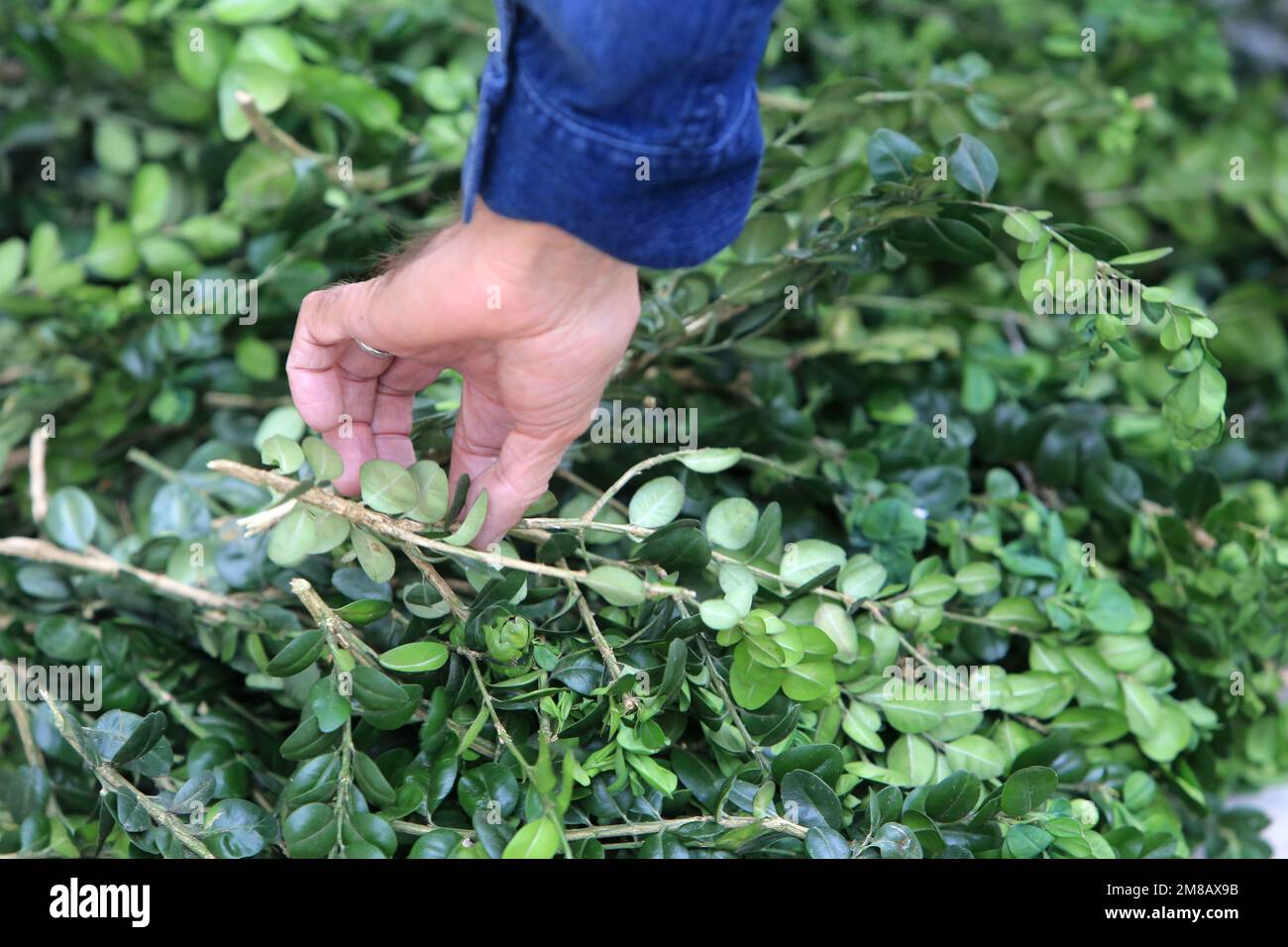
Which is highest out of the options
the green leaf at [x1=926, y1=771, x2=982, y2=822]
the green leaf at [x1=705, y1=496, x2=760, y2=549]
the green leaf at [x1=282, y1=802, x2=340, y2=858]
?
the green leaf at [x1=705, y1=496, x2=760, y2=549]

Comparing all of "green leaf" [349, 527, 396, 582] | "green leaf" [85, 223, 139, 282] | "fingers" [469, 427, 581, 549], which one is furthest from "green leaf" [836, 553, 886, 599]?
"green leaf" [85, 223, 139, 282]

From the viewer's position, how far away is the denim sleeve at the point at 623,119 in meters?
0.57

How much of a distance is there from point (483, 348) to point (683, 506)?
298 millimetres

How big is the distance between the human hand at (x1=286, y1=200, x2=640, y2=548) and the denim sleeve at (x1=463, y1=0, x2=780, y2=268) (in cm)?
4

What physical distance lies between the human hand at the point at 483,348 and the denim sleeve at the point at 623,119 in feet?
0.12

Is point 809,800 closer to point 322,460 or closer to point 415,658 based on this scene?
point 415,658

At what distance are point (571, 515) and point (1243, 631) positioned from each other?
68cm

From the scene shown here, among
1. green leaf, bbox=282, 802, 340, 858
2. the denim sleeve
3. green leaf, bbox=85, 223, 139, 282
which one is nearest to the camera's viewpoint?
the denim sleeve

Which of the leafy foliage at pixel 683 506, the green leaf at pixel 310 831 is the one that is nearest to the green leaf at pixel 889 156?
the leafy foliage at pixel 683 506

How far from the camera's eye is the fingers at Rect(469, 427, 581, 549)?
78 cm

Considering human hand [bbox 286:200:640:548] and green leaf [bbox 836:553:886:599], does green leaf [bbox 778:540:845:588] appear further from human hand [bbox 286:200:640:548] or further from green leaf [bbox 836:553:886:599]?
human hand [bbox 286:200:640:548]

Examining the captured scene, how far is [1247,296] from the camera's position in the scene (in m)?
1.51

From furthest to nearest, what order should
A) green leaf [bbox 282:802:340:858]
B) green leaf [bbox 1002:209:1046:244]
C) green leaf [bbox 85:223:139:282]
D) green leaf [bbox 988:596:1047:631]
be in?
green leaf [bbox 85:223:139:282], green leaf [bbox 988:596:1047:631], green leaf [bbox 1002:209:1046:244], green leaf [bbox 282:802:340:858]
